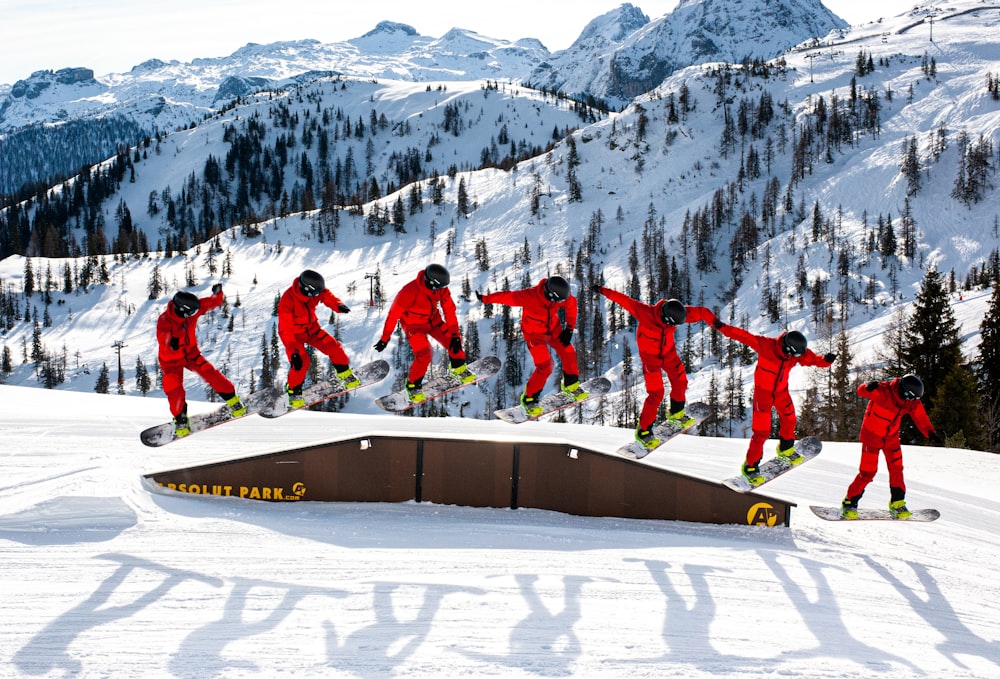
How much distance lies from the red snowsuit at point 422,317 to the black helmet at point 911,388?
278 inches

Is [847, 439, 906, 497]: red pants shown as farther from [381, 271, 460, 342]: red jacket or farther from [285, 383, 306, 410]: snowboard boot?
[285, 383, 306, 410]: snowboard boot

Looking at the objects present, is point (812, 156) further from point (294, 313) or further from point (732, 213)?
point (294, 313)

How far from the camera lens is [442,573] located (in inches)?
355

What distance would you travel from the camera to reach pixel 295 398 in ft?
38.5

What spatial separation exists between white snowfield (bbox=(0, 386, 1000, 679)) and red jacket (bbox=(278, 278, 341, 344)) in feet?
9.42

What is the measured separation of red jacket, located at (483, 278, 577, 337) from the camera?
1125 centimetres

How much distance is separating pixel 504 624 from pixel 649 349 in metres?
5.07

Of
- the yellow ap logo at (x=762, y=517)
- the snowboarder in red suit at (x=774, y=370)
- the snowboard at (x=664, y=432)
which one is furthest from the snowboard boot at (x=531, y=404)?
the yellow ap logo at (x=762, y=517)

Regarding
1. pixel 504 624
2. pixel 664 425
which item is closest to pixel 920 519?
pixel 664 425

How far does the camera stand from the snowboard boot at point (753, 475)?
11.4 m

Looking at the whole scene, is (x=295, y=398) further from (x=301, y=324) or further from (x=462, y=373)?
(x=462, y=373)

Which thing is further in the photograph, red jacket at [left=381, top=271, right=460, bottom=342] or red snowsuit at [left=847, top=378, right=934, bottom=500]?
red jacket at [left=381, top=271, right=460, bottom=342]

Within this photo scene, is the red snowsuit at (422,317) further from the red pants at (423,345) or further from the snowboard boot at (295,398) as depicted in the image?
the snowboard boot at (295,398)

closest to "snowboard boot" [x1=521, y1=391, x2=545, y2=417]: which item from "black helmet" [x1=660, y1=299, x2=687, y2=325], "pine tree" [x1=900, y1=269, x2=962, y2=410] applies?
"black helmet" [x1=660, y1=299, x2=687, y2=325]
